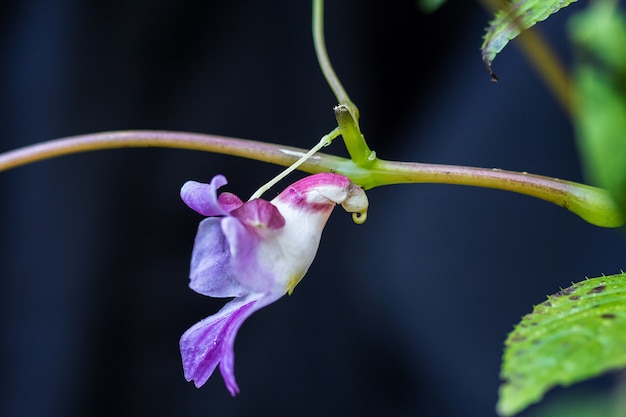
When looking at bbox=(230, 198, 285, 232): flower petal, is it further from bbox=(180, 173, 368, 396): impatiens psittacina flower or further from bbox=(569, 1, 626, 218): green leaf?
bbox=(569, 1, 626, 218): green leaf

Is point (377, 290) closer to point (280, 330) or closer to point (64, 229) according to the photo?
point (280, 330)

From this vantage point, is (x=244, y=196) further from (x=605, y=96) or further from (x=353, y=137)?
(x=605, y=96)

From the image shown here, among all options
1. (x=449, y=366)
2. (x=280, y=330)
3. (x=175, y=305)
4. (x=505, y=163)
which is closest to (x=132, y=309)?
(x=175, y=305)

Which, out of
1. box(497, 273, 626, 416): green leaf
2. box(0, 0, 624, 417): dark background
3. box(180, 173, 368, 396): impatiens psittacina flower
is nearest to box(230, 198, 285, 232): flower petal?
box(180, 173, 368, 396): impatiens psittacina flower

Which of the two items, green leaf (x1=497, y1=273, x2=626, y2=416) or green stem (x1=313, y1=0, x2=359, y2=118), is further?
green stem (x1=313, y1=0, x2=359, y2=118)

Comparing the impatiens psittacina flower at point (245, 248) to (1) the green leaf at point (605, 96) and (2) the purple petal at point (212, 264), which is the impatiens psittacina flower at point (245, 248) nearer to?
(2) the purple petal at point (212, 264)
